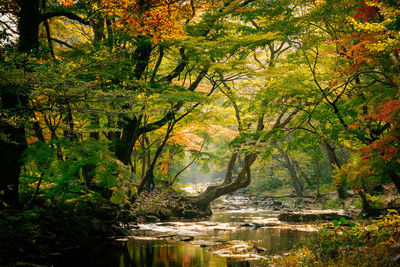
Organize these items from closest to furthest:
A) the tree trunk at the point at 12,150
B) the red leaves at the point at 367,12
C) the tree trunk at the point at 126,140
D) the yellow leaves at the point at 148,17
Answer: the tree trunk at the point at 12,150 → the yellow leaves at the point at 148,17 → the red leaves at the point at 367,12 → the tree trunk at the point at 126,140

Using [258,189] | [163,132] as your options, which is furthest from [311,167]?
[163,132]

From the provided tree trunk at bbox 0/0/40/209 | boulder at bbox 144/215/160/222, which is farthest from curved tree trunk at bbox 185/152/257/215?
tree trunk at bbox 0/0/40/209

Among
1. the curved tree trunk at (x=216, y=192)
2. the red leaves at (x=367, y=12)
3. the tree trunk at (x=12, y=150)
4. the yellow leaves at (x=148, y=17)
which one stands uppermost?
the red leaves at (x=367, y=12)

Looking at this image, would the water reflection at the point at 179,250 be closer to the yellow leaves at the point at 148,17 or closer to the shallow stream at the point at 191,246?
the shallow stream at the point at 191,246

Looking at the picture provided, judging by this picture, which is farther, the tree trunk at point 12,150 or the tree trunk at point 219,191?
the tree trunk at point 219,191

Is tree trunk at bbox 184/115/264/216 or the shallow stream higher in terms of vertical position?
tree trunk at bbox 184/115/264/216

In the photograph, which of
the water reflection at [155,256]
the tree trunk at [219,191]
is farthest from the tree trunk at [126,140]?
the tree trunk at [219,191]

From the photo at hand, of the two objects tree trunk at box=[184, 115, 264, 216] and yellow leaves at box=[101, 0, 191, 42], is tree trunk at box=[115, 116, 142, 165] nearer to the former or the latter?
yellow leaves at box=[101, 0, 191, 42]

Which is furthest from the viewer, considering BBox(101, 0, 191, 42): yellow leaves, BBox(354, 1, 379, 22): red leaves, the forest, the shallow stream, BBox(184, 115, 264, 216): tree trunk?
BBox(184, 115, 264, 216): tree trunk

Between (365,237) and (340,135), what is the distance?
12.0 ft

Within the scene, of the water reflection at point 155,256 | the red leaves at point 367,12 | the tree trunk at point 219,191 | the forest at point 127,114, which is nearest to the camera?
the forest at point 127,114

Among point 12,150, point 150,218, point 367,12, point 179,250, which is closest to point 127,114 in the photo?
point 12,150

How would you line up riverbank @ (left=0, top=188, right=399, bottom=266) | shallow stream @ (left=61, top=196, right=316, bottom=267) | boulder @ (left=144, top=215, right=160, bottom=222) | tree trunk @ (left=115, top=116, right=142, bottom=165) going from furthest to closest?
1. boulder @ (left=144, top=215, right=160, bottom=222)
2. tree trunk @ (left=115, top=116, right=142, bottom=165)
3. shallow stream @ (left=61, top=196, right=316, bottom=267)
4. riverbank @ (left=0, top=188, right=399, bottom=266)

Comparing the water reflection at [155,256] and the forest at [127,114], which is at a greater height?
the forest at [127,114]
